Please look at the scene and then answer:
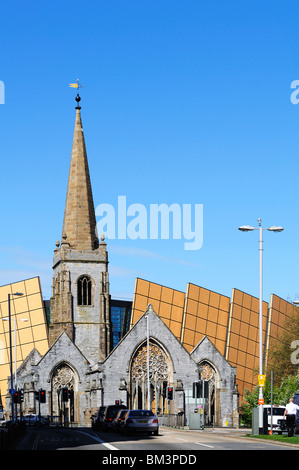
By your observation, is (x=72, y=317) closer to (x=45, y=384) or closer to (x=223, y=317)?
(x=45, y=384)

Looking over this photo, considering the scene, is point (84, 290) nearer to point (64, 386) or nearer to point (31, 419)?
point (64, 386)

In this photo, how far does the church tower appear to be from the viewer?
76.8 metres

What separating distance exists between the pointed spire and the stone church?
0.30 ft

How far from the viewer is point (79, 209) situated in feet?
261

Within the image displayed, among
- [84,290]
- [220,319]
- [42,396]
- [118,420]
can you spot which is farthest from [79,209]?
[118,420]

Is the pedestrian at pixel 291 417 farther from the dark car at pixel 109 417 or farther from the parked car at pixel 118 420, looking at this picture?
the dark car at pixel 109 417

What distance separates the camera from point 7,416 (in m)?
75.3

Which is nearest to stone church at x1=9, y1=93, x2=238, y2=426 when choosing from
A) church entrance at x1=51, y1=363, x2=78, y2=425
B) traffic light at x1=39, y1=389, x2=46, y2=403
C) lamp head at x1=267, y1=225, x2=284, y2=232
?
church entrance at x1=51, y1=363, x2=78, y2=425

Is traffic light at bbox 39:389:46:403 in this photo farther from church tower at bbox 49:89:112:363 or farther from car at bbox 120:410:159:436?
car at bbox 120:410:159:436

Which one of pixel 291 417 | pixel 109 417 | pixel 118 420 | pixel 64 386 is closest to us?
pixel 291 417

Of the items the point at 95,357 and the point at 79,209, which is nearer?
the point at 95,357

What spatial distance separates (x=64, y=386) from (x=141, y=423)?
36418 mm

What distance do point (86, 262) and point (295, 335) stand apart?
21.9 metres
